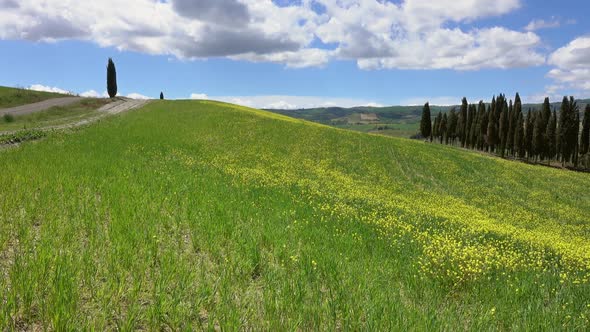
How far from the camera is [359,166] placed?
98.5 feet

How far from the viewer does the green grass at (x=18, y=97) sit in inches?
2231

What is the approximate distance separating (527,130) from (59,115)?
93631 mm

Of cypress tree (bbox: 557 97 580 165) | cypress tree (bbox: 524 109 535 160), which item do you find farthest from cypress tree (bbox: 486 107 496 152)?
cypress tree (bbox: 557 97 580 165)

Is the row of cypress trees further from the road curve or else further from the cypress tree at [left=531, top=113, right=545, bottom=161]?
the road curve

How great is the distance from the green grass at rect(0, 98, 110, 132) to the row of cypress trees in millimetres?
87271

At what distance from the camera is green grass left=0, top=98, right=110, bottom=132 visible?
34.4m

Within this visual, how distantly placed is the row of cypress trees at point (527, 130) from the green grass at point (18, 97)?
97734 mm

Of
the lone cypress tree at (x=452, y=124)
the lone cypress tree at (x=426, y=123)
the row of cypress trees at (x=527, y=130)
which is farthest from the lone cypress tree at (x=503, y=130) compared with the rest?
the lone cypress tree at (x=426, y=123)

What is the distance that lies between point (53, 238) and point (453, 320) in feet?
21.3

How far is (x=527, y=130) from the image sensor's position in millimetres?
84938

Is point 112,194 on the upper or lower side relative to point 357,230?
upper

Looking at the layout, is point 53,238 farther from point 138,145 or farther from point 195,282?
point 138,145

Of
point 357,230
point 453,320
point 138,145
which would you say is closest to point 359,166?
point 138,145

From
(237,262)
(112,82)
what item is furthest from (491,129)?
(237,262)
